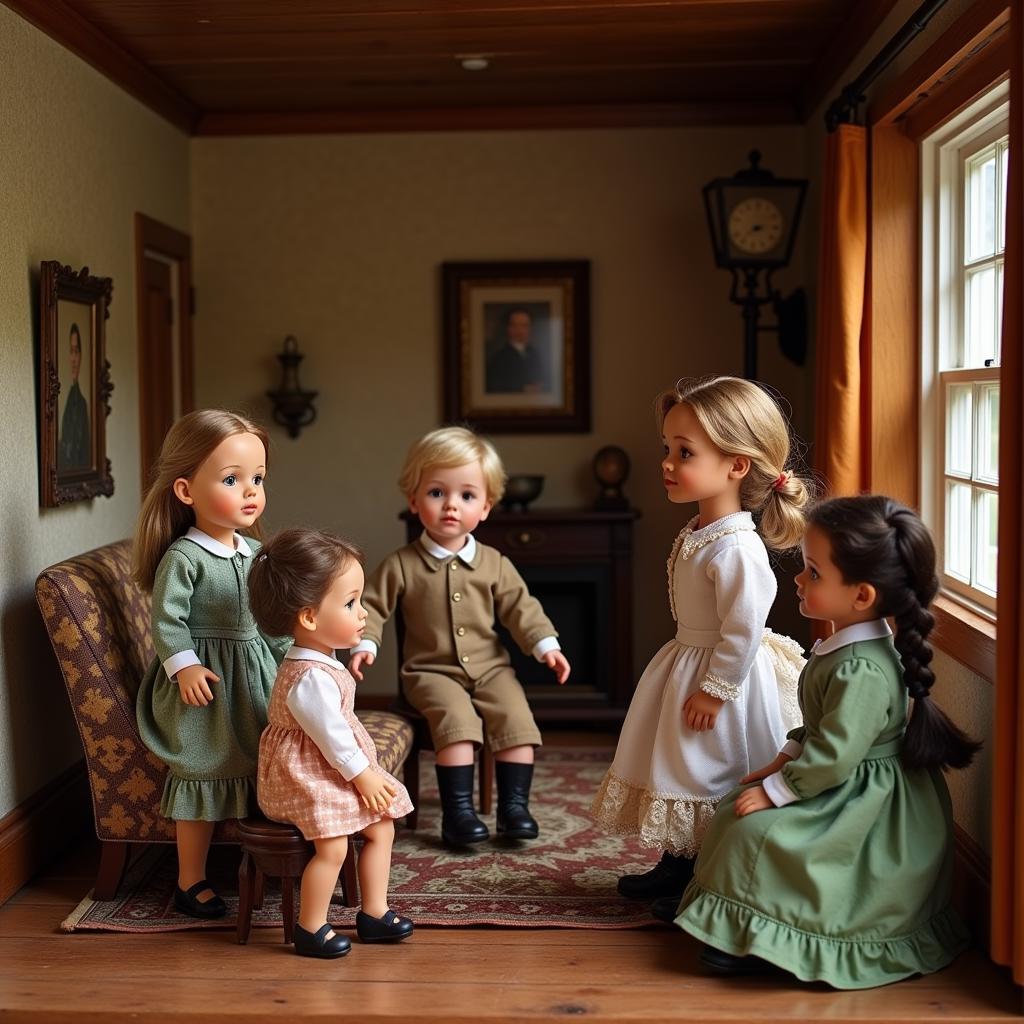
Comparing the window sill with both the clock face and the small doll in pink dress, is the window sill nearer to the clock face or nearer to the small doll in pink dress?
the small doll in pink dress

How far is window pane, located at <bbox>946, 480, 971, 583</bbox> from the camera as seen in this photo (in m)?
3.59

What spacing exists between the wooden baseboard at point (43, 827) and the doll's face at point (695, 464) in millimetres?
1938

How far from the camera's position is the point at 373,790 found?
9.60 ft

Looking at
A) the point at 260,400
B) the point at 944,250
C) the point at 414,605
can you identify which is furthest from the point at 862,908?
the point at 260,400

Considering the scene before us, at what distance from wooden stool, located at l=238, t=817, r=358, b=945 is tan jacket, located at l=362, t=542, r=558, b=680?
0.82 m

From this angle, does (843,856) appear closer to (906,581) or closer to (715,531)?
(906,581)

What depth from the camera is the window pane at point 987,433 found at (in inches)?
134

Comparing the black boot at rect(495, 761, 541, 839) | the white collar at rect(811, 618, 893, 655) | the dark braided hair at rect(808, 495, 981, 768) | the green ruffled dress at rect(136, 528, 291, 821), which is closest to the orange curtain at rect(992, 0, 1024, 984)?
the dark braided hair at rect(808, 495, 981, 768)

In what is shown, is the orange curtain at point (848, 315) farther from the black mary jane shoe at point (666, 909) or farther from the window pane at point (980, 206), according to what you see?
the black mary jane shoe at point (666, 909)

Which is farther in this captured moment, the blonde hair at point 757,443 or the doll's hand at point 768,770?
the blonde hair at point 757,443

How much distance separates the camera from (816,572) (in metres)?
2.84

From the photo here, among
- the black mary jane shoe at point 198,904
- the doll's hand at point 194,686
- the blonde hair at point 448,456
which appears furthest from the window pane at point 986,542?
the black mary jane shoe at point 198,904

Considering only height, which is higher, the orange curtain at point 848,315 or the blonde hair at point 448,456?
the orange curtain at point 848,315

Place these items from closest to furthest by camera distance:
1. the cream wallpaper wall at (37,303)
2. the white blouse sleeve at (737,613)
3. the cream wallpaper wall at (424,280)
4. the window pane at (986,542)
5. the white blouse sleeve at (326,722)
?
the white blouse sleeve at (326,722)
the white blouse sleeve at (737,613)
the window pane at (986,542)
the cream wallpaper wall at (37,303)
the cream wallpaper wall at (424,280)
